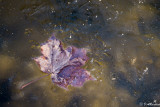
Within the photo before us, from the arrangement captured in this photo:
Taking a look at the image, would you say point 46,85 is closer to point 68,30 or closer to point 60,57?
→ point 60,57

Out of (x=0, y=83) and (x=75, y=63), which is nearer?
(x=75, y=63)

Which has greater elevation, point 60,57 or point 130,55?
point 60,57

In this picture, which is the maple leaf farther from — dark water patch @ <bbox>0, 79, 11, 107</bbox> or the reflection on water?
dark water patch @ <bbox>0, 79, 11, 107</bbox>

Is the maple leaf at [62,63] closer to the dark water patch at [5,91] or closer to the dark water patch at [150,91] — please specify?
the dark water patch at [5,91]

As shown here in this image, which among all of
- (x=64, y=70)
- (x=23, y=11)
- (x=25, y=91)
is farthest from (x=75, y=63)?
(x=23, y=11)

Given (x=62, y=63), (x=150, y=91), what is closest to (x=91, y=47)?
(x=62, y=63)
